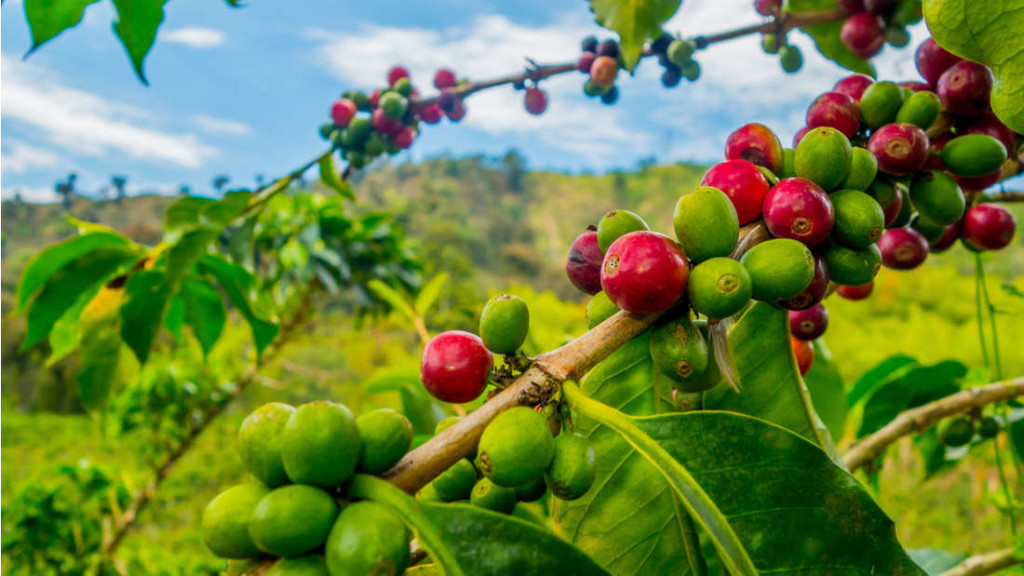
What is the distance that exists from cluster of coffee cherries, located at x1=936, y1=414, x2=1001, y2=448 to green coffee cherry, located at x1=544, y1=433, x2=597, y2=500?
4.16 feet

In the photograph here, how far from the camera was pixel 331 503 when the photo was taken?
523 mm

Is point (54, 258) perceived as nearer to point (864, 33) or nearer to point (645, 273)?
point (645, 273)

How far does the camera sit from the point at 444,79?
1.99 m

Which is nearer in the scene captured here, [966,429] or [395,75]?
[966,429]

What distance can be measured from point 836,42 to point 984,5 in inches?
32.6

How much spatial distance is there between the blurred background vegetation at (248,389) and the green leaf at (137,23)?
2.84 feet

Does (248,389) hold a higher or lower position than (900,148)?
lower

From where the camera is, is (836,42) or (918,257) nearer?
(918,257)

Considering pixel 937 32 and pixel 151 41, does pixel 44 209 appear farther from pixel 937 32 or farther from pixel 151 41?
pixel 937 32

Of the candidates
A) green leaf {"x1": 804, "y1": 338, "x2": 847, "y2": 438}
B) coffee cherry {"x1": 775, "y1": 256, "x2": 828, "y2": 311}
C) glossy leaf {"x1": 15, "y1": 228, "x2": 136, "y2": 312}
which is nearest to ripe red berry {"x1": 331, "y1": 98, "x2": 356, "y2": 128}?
glossy leaf {"x1": 15, "y1": 228, "x2": 136, "y2": 312}

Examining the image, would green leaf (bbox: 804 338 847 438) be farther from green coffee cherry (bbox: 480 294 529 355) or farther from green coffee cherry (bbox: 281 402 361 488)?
green coffee cherry (bbox: 281 402 361 488)

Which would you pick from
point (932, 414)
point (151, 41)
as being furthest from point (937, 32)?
point (151, 41)

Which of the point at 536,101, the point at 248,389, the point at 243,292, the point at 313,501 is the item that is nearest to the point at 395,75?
the point at 536,101

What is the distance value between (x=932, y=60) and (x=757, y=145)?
39 cm
